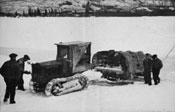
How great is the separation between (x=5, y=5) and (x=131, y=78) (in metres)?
1.19

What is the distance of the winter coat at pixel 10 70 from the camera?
2572 mm

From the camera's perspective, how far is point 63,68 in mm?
2627

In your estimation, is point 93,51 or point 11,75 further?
point 93,51

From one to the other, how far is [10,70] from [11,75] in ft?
0.13

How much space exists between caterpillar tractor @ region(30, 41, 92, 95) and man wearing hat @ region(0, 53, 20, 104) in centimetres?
13

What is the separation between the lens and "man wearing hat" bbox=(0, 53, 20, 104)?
8.42 ft

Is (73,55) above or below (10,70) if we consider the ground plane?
above

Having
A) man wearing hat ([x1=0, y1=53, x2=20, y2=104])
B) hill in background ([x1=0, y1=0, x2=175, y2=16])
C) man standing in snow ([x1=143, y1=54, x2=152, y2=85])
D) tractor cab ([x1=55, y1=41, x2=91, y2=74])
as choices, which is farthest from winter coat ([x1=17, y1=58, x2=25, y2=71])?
man standing in snow ([x1=143, y1=54, x2=152, y2=85])

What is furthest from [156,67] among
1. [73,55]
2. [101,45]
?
[73,55]

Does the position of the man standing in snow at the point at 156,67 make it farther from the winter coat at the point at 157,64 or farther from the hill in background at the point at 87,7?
the hill in background at the point at 87,7

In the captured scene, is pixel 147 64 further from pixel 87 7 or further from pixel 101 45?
pixel 87 7

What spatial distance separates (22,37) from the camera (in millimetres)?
2676

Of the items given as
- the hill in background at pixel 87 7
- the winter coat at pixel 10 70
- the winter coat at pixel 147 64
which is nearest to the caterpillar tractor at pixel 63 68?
the winter coat at pixel 10 70

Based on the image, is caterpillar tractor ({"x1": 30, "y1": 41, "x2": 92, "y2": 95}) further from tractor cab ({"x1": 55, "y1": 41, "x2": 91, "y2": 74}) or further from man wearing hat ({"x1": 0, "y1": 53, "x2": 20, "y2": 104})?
man wearing hat ({"x1": 0, "y1": 53, "x2": 20, "y2": 104})
